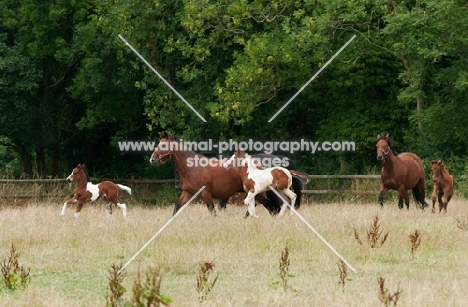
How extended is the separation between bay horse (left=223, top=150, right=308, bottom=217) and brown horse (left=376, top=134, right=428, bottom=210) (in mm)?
3186

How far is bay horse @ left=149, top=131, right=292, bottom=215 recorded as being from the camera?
1936cm

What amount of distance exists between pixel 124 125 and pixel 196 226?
76.1 feet

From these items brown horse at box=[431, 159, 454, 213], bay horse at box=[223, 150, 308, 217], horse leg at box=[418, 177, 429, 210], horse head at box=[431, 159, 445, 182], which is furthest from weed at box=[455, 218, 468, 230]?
horse leg at box=[418, 177, 429, 210]

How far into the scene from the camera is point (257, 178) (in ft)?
62.1

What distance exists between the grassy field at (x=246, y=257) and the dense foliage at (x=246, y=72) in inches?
426

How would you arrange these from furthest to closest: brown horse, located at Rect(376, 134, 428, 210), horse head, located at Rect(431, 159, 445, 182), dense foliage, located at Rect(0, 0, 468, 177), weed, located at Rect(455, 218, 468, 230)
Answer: dense foliage, located at Rect(0, 0, 468, 177)
brown horse, located at Rect(376, 134, 428, 210)
horse head, located at Rect(431, 159, 445, 182)
weed, located at Rect(455, 218, 468, 230)

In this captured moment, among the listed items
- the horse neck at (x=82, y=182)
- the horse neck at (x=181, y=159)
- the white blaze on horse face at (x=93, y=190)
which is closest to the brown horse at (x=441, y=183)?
the horse neck at (x=181, y=159)

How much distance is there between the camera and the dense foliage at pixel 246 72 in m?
28.0

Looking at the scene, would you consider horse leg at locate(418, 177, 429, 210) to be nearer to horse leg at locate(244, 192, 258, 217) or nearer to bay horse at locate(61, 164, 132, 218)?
horse leg at locate(244, 192, 258, 217)

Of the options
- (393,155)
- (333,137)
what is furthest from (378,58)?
(393,155)

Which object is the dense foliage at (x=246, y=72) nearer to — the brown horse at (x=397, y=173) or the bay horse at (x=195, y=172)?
the brown horse at (x=397, y=173)

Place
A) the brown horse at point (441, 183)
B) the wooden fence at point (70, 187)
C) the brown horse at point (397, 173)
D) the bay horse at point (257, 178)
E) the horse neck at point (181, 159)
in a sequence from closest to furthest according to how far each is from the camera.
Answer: the bay horse at point (257, 178) < the horse neck at point (181, 159) < the brown horse at point (441, 183) < the brown horse at point (397, 173) < the wooden fence at point (70, 187)

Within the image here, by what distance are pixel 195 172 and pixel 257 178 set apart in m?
1.36

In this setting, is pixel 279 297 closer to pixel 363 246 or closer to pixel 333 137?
pixel 363 246
